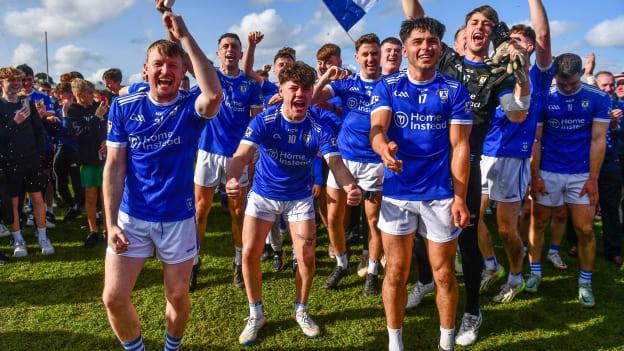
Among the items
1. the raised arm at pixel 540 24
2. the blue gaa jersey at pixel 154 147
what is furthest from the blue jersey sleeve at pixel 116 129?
the raised arm at pixel 540 24

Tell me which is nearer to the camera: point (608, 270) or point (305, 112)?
point (305, 112)

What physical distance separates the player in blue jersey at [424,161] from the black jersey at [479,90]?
644mm

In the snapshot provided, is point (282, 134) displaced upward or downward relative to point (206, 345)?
upward

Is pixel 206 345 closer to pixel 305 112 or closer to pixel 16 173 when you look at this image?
pixel 305 112

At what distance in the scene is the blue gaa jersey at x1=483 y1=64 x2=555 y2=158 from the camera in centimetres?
457

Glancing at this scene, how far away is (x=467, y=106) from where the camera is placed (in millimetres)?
3127

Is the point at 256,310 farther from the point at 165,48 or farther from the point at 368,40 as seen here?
the point at 368,40

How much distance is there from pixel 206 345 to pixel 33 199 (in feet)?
13.5

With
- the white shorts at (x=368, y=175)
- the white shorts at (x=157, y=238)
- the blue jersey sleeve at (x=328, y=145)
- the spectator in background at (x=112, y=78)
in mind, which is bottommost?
the white shorts at (x=157, y=238)

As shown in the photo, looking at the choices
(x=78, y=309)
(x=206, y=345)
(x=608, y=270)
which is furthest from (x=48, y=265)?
(x=608, y=270)

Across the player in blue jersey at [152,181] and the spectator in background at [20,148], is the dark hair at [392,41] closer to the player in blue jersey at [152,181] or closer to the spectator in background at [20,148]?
the player in blue jersey at [152,181]

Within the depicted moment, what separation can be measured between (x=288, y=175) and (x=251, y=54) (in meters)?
2.12

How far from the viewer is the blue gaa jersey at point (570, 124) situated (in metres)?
4.59

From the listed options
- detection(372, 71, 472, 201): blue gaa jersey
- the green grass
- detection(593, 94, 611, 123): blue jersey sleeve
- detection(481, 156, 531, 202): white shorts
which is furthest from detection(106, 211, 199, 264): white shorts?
detection(593, 94, 611, 123): blue jersey sleeve
